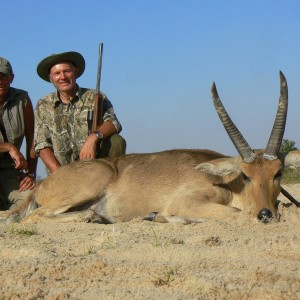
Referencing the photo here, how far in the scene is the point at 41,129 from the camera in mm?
10375

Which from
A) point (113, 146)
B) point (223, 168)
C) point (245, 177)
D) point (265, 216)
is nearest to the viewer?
point (265, 216)

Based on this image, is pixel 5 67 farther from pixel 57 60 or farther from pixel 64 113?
pixel 64 113

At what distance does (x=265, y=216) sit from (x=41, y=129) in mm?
4635

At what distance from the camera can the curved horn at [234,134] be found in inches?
301

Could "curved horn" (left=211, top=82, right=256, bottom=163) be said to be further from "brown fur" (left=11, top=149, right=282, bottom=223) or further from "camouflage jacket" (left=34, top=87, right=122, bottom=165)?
"camouflage jacket" (left=34, top=87, right=122, bottom=165)

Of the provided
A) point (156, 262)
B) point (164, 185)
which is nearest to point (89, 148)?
point (164, 185)

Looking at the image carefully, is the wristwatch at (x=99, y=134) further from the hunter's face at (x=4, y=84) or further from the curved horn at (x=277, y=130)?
the curved horn at (x=277, y=130)

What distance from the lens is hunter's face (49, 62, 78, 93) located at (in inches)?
405

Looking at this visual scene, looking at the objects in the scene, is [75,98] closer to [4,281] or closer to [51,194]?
[51,194]

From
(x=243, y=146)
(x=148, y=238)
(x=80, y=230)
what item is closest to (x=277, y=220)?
(x=243, y=146)

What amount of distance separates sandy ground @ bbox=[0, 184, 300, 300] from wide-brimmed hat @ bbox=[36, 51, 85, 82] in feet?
13.3

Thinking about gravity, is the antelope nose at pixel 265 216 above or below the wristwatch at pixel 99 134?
below

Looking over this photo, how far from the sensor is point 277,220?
704cm

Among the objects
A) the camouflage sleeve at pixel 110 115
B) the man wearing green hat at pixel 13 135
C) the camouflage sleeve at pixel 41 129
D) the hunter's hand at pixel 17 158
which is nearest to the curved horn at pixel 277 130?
the camouflage sleeve at pixel 110 115
